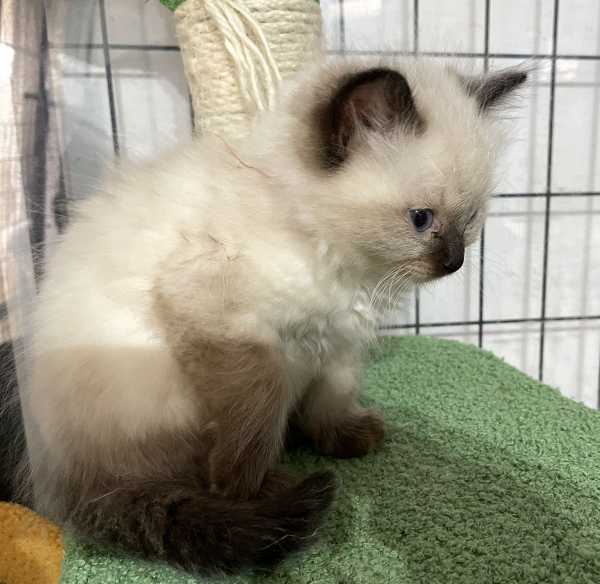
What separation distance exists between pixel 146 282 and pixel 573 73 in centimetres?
157

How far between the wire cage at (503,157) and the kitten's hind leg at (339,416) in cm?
19

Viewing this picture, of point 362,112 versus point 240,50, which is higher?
point 240,50

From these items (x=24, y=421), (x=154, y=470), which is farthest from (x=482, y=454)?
(x=24, y=421)

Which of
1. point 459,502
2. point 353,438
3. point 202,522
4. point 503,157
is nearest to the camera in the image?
point 202,522

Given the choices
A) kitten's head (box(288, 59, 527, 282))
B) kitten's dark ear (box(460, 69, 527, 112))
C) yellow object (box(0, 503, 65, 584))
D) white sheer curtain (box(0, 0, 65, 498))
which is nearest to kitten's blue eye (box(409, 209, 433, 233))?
kitten's head (box(288, 59, 527, 282))

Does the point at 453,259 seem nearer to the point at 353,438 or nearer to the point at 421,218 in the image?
the point at 421,218

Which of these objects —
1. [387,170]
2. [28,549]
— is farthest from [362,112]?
[28,549]

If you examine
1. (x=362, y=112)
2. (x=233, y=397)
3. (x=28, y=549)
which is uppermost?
(x=362, y=112)

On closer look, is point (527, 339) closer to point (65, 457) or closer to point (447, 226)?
point (447, 226)

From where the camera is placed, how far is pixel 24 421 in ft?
2.81

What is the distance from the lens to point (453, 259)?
76 centimetres

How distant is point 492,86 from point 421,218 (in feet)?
1.02

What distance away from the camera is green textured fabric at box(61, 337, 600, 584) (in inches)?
26.9

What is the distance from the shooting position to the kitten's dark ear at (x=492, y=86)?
0.85 m
